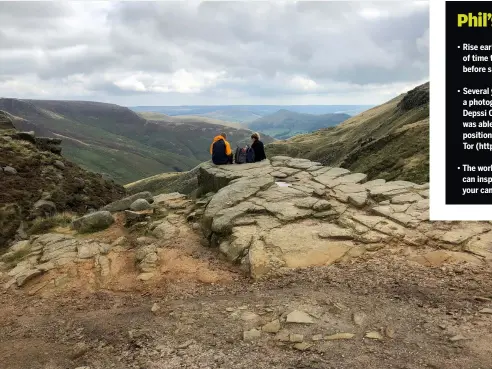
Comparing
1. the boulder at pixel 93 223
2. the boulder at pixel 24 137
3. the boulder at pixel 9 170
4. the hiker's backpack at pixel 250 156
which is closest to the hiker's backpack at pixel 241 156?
the hiker's backpack at pixel 250 156

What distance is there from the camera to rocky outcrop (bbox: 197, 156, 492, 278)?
42.5 feet

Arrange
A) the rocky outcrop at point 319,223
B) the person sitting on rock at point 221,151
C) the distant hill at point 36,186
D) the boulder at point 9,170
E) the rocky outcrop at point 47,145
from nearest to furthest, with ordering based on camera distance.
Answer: the rocky outcrop at point 319,223
the distant hill at point 36,186
the person sitting on rock at point 221,151
the boulder at point 9,170
the rocky outcrop at point 47,145

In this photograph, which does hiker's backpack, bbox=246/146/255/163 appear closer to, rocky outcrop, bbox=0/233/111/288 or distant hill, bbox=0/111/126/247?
rocky outcrop, bbox=0/233/111/288

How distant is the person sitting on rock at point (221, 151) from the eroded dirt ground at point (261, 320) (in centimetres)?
1015

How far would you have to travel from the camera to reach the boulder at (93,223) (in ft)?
60.9

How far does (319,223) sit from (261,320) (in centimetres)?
571

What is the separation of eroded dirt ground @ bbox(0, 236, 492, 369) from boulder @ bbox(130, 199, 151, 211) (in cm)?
715

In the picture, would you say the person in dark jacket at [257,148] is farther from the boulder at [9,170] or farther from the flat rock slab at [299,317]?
the boulder at [9,170]

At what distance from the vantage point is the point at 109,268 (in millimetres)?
14656

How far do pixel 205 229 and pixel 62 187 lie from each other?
16126 millimetres

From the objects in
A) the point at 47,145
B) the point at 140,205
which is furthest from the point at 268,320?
the point at 47,145

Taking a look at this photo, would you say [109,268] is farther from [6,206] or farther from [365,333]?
[6,206]

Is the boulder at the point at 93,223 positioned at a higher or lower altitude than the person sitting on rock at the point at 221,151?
lower

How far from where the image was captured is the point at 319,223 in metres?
14.8
